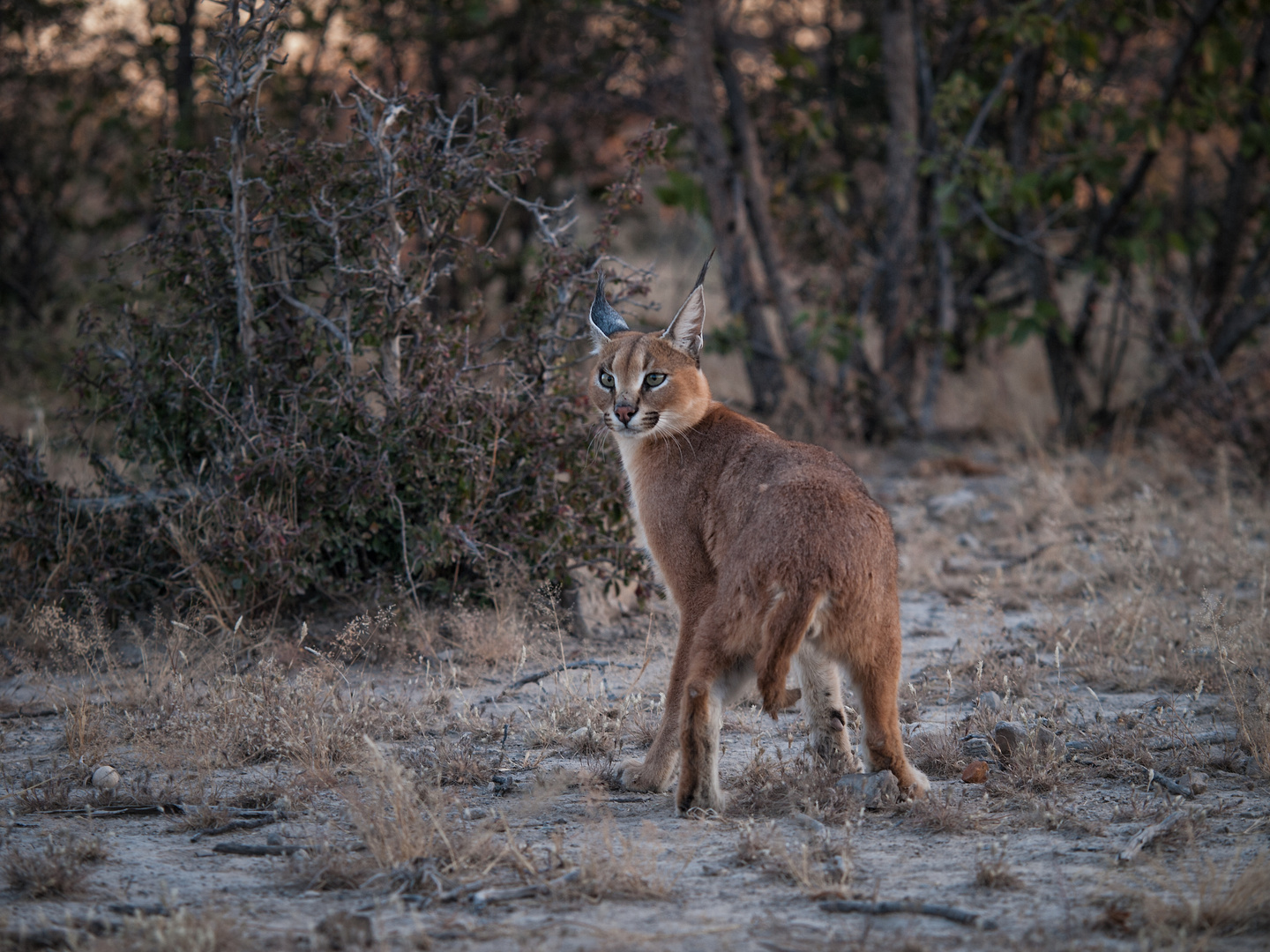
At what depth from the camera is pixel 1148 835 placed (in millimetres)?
3564

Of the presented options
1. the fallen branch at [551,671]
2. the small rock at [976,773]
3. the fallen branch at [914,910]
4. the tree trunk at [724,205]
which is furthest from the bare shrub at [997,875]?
the tree trunk at [724,205]

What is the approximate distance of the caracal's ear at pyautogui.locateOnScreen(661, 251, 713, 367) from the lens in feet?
15.5

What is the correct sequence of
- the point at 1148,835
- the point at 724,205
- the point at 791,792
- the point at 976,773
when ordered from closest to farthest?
the point at 1148,835 → the point at 791,792 → the point at 976,773 → the point at 724,205

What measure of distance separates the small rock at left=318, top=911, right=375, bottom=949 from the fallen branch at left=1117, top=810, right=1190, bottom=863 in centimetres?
223

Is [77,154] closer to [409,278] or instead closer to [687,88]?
[687,88]

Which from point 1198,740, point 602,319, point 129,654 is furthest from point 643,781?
point 129,654

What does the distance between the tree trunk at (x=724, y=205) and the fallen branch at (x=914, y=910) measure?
7.25m

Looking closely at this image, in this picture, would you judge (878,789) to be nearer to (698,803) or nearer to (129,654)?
(698,803)

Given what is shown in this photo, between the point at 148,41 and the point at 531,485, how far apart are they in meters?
7.67

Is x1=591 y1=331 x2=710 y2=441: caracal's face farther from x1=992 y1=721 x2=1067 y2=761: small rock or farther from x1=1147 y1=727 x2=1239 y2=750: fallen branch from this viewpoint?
x1=1147 y1=727 x2=1239 y2=750: fallen branch

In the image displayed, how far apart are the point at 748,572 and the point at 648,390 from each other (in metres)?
1.16

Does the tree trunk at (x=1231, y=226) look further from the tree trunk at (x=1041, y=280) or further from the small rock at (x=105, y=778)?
the small rock at (x=105, y=778)

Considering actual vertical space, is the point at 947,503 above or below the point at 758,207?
below

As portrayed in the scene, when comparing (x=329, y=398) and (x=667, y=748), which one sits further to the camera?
(x=329, y=398)
